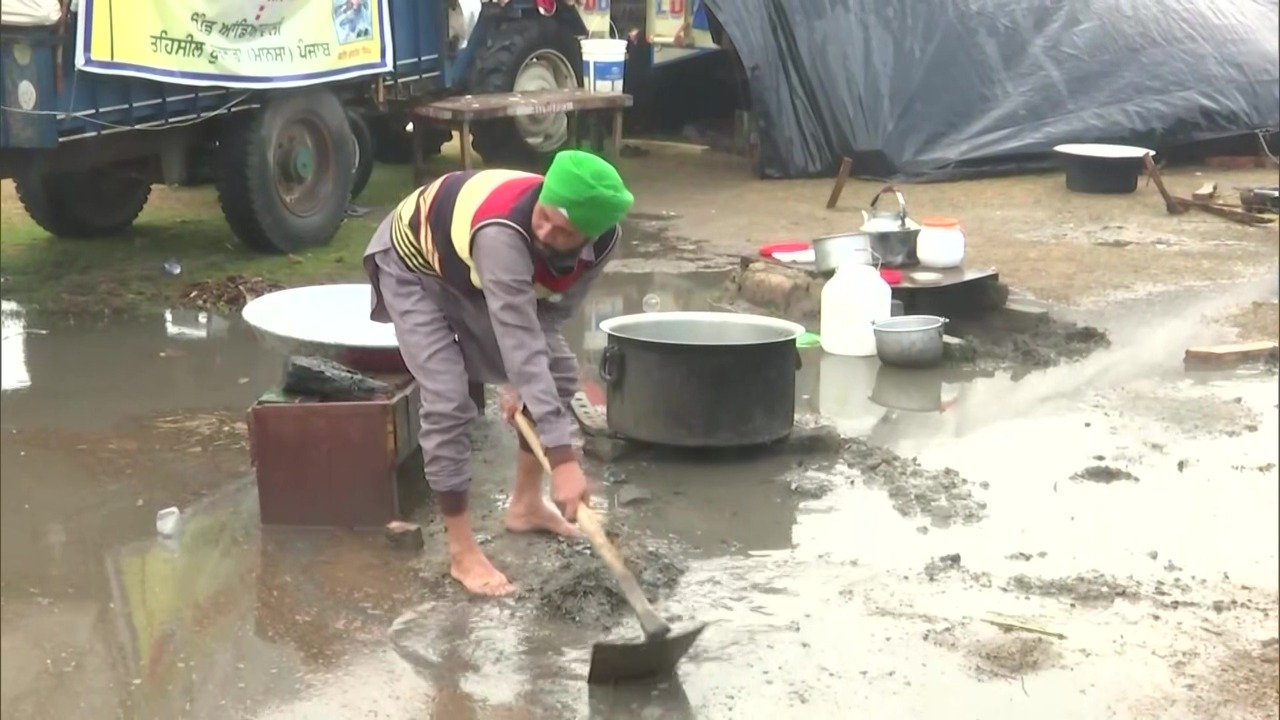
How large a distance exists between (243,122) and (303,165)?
0.53 metres

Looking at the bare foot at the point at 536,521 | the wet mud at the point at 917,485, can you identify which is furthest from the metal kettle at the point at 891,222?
the bare foot at the point at 536,521

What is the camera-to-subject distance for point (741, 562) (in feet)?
14.1

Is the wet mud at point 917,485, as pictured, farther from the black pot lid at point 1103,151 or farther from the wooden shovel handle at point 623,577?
the black pot lid at point 1103,151

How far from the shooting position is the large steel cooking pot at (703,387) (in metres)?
4.99

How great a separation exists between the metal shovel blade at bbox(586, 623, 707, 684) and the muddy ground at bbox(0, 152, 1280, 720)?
0.05 metres

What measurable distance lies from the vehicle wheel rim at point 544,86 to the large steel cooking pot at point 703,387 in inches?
276

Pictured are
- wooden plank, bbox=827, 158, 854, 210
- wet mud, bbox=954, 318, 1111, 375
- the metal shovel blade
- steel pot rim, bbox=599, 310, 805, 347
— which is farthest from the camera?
wooden plank, bbox=827, 158, 854, 210

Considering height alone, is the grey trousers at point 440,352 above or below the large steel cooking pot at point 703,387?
above

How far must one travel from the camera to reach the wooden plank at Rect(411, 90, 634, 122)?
10375 millimetres

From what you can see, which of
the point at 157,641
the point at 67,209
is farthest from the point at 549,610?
the point at 67,209

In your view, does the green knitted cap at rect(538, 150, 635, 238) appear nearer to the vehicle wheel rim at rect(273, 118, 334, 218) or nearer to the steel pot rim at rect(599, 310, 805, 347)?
the steel pot rim at rect(599, 310, 805, 347)

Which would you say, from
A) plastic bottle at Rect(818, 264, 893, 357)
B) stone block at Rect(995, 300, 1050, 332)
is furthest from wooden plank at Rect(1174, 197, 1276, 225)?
plastic bottle at Rect(818, 264, 893, 357)

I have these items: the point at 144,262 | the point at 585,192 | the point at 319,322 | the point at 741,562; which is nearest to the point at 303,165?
the point at 144,262

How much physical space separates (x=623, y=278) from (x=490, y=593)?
15.1 feet
